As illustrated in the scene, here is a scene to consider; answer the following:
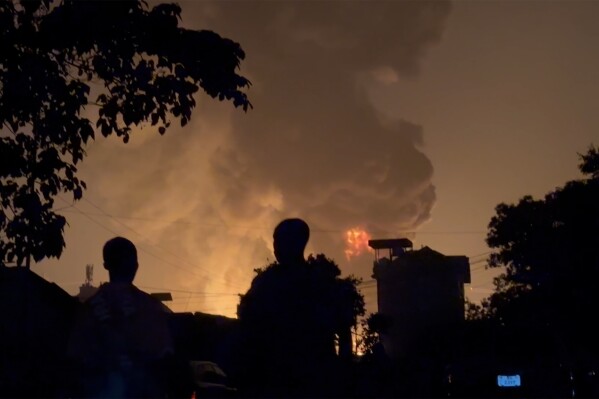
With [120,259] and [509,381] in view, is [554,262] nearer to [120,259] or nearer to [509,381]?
[509,381]

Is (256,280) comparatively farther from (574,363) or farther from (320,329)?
(574,363)

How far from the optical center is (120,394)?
4.73 m

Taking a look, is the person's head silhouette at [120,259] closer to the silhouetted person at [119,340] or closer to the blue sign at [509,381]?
the silhouetted person at [119,340]

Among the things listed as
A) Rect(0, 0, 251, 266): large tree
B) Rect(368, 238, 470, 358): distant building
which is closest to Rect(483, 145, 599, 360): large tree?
Rect(368, 238, 470, 358): distant building

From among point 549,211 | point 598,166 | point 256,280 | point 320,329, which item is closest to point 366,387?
point 320,329

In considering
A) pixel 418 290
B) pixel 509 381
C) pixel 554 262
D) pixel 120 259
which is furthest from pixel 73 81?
pixel 418 290

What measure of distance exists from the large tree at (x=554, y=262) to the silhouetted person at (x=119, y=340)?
33.3 metres

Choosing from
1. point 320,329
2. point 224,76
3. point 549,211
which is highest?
point 549,211

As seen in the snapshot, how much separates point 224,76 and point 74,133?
1.46 m

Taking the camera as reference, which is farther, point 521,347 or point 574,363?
point 521,347

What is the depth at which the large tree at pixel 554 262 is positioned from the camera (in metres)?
36.6

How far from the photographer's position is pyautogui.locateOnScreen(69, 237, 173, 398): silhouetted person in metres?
4.73

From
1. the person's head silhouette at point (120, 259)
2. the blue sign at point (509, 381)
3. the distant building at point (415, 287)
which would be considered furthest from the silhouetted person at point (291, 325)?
the distant building at point (415, 287)

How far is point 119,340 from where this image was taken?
476 centimetres
